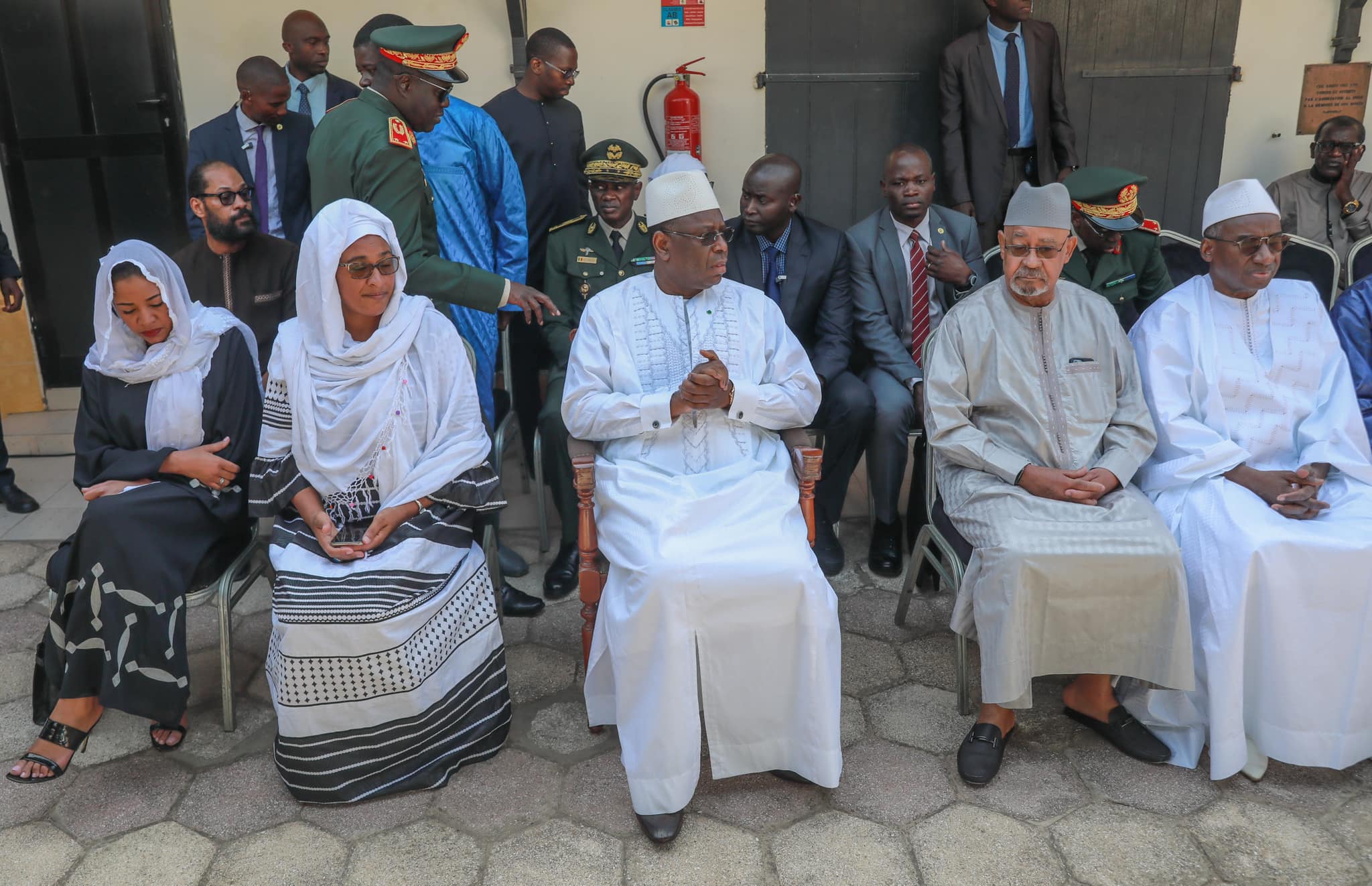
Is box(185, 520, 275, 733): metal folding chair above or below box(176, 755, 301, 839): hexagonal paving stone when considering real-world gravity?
above

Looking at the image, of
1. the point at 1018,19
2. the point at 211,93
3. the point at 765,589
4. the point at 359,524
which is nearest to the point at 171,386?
the point at 359,524

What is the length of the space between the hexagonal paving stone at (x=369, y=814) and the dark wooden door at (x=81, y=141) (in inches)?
165

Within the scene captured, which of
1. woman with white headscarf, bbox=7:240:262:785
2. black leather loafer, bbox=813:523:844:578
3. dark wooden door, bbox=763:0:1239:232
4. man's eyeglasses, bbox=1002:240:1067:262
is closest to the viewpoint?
woman with white headscarf, bbox=7:240:262:785

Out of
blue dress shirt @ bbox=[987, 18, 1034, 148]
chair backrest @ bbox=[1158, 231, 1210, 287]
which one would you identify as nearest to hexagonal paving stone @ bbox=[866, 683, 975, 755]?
chair backrest @ bbox=[1158, 231, 1210, 287]

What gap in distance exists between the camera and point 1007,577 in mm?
2826

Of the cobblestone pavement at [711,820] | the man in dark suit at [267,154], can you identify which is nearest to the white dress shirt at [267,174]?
the man in dark suit at [267,154]

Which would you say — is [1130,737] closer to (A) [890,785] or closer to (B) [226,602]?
(A) [890,785]

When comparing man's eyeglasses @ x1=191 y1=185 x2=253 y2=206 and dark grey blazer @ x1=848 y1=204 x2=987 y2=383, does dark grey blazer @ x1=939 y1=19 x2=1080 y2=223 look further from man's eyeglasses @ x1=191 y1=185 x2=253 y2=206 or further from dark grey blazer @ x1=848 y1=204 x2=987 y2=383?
man's eyeglasses @ x1=191 y1=185 x2=253 y2=206

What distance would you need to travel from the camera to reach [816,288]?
4184 millimetres

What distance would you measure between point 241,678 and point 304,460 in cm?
96

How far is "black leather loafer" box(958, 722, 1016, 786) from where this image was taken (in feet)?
9.24

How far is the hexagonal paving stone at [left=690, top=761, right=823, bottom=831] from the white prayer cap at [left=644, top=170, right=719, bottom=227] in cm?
167

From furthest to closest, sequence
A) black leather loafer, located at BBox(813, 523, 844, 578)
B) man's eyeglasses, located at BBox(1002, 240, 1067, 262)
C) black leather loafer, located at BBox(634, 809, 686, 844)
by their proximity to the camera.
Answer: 1. black leather loafer, located at BBox(813, 523, 844, 578)
2. man's eyeglasses, located at BBox(1002, 240, 1067, 262)
3. black leather loafer, located at BBox(634, 809, 686, 844)

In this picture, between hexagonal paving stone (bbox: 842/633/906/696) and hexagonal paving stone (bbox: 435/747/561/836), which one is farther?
hexagonal paving stone (bbox: 842/633/906/696)
